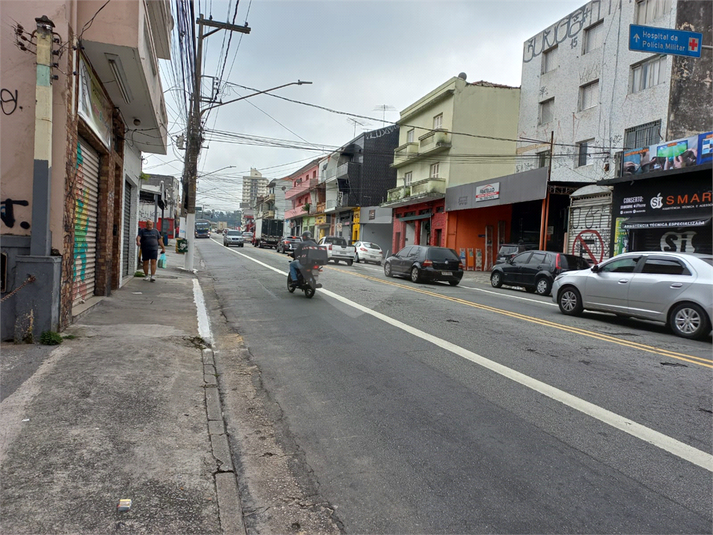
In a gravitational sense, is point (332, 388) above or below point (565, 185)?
below

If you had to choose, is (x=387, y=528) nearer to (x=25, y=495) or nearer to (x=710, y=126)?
(x=25, y=495)

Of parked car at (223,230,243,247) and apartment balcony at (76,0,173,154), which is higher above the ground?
apartment balcony at (76,0,173,154)

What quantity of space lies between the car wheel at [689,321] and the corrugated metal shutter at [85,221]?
1055 cm

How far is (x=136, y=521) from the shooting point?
2814mm

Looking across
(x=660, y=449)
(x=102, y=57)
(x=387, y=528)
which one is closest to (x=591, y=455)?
(x=660, y=449)

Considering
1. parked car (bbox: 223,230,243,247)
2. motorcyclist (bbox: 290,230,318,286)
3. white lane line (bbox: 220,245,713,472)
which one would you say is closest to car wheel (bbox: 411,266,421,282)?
motorcyclist (bbox: 290,230,318,286)

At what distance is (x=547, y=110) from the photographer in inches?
1125

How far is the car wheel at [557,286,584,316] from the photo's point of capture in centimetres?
1145

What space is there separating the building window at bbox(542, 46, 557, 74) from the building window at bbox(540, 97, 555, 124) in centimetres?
176

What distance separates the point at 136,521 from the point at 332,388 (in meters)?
2.84

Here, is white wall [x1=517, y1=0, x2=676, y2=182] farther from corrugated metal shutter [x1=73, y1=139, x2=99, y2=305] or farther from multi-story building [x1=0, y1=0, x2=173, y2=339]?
multi-story building [x1=0, y1=0, x2=173, y2=339]

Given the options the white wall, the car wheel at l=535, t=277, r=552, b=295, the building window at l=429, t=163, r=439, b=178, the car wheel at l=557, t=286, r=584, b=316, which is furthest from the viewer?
the building window at l=429, t=163, r=439, b=178

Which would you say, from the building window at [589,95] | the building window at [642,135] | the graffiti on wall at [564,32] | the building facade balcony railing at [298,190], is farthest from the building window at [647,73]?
the building facade balcony railing at [298,190]

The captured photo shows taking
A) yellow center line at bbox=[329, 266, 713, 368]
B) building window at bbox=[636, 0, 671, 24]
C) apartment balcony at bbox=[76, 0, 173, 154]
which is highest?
building window at bbox=[636, 0, 671, 24]
